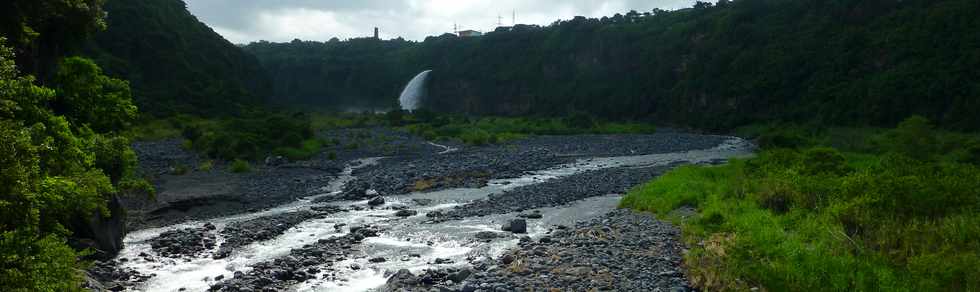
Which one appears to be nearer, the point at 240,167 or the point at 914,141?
the point at 240,167

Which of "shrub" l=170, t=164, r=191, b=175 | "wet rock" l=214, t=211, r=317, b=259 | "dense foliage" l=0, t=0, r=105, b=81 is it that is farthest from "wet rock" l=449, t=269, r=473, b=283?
"shrub" l=170, t=164, r=191, b=175

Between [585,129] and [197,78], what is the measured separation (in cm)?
5198

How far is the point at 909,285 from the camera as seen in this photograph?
1085cm

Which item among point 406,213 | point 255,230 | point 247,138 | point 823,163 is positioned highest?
point 247,138

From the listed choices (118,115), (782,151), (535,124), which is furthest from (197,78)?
(782,151)

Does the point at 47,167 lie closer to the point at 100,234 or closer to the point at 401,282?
the point at 100,234

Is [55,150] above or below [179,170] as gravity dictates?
above

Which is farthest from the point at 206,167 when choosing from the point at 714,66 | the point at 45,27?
the point at 714,66

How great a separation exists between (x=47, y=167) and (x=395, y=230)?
10.7m

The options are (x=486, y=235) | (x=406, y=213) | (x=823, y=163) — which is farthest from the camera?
(x=406, y=213)

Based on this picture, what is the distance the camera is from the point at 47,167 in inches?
462

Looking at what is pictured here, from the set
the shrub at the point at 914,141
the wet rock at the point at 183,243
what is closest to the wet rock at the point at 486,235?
the wet rock at the point at 183,243

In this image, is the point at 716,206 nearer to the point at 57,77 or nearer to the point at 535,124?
the point at 57,77

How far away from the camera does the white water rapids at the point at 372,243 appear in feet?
49.3
